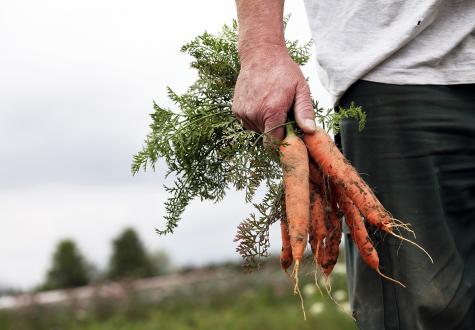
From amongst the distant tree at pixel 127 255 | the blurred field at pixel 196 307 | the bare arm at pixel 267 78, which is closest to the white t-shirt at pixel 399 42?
the bare arm at pixel 267 78

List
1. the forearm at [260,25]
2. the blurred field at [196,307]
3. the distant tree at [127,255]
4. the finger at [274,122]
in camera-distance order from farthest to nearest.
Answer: the distant tree at [127,255]
the blurred field at [196,307]
the forearm at [260,25]
the finger at [274,122]

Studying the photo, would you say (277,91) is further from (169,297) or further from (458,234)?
(169,297)

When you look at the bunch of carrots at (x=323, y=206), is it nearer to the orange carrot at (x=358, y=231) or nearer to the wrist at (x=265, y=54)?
the orange carrot at (x=358, y=231)

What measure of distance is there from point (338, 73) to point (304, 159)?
0.90ft

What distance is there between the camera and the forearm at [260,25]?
7.69ft

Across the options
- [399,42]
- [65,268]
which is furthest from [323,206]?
[65,268]

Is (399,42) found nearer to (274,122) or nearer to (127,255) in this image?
(274,122)

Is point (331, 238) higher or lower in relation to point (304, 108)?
lower

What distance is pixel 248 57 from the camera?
7.70 ft

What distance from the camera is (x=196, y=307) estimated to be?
844 centimetres

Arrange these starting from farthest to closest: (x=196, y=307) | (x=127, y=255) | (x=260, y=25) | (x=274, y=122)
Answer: (x=127, y=255), (x=196, y=307), (x=260, y=25), (x=274, y=122)

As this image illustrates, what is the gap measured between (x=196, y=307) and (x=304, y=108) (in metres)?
6.42

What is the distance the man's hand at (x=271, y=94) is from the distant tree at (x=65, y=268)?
949 cm

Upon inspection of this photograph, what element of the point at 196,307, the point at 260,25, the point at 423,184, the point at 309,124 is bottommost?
the point at 196,307
